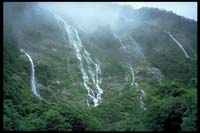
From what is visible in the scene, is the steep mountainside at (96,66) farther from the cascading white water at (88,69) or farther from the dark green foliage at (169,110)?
the cascading white water at (88,69)

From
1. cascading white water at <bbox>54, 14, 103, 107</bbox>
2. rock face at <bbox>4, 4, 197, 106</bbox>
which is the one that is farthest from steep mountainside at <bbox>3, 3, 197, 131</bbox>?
cascading white water at <bbox>54, 14, 103, 107</bbox>

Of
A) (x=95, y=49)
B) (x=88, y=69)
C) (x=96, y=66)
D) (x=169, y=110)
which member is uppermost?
(x=95, y=49)

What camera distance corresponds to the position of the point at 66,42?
7500 cm

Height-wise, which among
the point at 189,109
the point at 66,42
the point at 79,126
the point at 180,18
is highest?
the point at 180,18

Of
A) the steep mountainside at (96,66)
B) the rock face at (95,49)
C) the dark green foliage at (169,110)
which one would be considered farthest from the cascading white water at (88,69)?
the dark green foliage at (169,110)

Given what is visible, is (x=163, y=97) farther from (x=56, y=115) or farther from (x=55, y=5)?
(x=55, y=5)

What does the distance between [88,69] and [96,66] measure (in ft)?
9.98

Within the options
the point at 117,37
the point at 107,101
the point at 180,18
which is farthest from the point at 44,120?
the point at 180,18

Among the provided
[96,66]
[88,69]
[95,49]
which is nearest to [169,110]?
[88,69]

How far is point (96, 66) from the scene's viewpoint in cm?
6875

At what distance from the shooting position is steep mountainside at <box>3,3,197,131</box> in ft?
100

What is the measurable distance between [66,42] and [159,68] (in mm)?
18422

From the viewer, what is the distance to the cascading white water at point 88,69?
5883cm

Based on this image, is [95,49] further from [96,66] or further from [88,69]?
[88,69]
